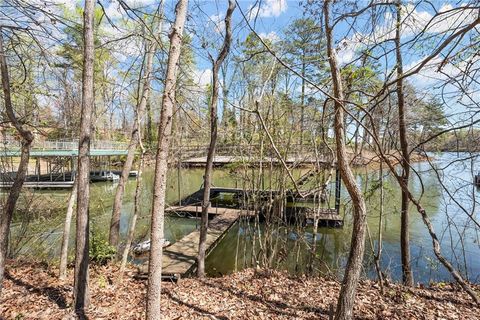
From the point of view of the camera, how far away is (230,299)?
11.7 ft

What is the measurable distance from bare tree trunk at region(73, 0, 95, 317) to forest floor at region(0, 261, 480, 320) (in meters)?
0.28

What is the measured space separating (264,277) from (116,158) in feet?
96.4

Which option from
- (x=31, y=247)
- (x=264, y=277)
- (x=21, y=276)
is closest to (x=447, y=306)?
(x=264, y=277)

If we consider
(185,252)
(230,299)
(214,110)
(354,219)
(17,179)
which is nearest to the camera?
(354,219)

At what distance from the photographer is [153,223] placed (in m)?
2.21

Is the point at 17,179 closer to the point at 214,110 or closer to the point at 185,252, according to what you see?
the point at 214,110

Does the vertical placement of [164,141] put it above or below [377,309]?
above

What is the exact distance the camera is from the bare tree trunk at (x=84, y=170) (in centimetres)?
293

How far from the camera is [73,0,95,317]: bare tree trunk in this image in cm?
293

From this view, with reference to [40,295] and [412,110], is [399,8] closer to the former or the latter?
[412,110]

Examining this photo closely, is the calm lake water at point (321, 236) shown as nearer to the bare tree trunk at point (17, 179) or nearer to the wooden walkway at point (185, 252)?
the wooden walkway at point (185, 252)

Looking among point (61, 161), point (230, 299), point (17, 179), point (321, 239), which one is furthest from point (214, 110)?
point (61, 161)

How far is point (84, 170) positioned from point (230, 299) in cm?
239

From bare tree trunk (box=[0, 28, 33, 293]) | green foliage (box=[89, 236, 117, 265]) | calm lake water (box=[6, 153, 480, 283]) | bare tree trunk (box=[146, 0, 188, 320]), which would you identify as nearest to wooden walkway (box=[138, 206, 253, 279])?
calm lake water (box=[6, 153, 480, 283])
